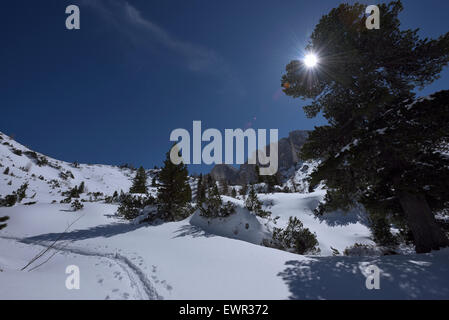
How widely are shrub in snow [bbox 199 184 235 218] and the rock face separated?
221 ft

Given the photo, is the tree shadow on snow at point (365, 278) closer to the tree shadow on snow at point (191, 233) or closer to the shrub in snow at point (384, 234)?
the tree shadow on snow at point (191, 233)

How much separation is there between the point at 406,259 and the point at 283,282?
4.38m

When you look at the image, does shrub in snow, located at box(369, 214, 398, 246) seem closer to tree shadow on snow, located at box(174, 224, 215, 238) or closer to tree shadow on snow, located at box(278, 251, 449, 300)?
tree shadow on snow, located at box(278, 251, 449, 300)

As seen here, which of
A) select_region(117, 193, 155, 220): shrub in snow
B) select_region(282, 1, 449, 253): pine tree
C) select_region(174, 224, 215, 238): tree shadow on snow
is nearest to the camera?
select_region(282, 1, 449, 253): pine tree

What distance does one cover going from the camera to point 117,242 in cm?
860

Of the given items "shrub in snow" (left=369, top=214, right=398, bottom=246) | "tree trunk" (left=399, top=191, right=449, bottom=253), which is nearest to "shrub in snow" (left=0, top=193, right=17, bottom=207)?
"tree trunk" (left=399, top=191, right=449, bottom=253)

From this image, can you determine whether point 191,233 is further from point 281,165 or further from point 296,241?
point 281,165

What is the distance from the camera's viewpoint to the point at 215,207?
12070 millimetres

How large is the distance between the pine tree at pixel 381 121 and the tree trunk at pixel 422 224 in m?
0.02

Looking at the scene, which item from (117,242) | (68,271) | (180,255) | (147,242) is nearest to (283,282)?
(180,255)

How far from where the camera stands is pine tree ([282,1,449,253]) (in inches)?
212

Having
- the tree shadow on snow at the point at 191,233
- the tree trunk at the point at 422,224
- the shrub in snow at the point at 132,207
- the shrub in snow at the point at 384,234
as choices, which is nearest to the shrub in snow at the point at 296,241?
the tree shadow on snow at the point at 191,233

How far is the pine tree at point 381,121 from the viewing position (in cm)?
538

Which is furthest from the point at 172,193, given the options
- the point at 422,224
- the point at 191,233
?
the point at 422,224
